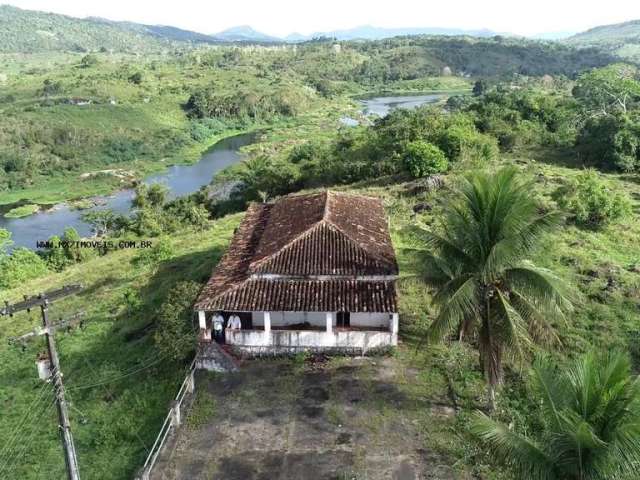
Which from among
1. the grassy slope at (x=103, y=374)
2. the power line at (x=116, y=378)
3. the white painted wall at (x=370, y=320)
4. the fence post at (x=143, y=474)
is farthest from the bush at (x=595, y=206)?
the fence post at (x=143, y=474)

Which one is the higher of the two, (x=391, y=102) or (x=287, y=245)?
(x=287, y=245)

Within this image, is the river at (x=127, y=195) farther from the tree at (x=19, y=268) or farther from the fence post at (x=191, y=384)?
the fence post at (x=191, y=384)

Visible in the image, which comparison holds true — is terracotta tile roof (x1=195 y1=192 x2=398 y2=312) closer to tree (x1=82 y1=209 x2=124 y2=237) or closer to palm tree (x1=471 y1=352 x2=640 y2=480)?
palm tree (x1=471 y1=352 x2=640 y2=480)

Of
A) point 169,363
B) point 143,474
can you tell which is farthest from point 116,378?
point 143,474

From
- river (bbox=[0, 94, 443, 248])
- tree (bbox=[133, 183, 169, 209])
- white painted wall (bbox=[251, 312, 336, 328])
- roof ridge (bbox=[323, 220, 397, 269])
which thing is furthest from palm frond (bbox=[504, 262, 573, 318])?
river (bbox=[0, 94, 443, 248])

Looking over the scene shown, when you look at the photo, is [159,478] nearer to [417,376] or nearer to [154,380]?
[154,380]

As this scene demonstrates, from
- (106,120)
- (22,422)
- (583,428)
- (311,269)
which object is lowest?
(106,120)

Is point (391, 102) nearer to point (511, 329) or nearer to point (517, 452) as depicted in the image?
point (511, 329)
